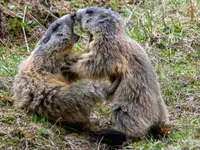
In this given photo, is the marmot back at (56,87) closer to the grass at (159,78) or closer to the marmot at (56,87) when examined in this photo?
the marmot at (56,87)

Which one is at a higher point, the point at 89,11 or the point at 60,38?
the point at 89,11

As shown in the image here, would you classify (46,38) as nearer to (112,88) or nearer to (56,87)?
(56,87)

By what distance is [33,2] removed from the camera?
31.9ft

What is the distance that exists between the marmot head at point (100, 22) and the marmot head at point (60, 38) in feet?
0.60

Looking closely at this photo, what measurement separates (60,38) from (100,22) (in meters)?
0.58

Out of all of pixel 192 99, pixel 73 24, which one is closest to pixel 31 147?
pixel 73 24

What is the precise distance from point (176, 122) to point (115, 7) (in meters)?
4.53

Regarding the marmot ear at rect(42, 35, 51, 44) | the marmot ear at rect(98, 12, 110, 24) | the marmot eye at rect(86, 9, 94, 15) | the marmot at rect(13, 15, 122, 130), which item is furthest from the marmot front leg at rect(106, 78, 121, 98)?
the marmot ear at rect(42, 35, 51, 44)

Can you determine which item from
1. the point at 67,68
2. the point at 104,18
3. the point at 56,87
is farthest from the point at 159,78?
the point at 56,87

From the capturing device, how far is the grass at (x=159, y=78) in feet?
18.5

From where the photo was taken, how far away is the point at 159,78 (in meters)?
7.73

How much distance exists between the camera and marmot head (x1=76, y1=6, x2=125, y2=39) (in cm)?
624

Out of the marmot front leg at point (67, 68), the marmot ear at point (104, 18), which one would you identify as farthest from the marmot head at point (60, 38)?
the marmot ear at point (104, 18)

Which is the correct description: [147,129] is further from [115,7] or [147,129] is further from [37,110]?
[115,7]
